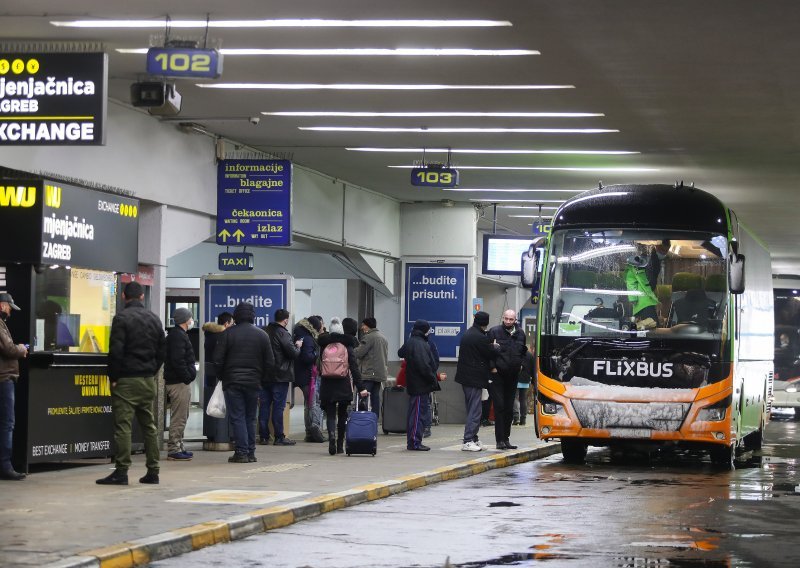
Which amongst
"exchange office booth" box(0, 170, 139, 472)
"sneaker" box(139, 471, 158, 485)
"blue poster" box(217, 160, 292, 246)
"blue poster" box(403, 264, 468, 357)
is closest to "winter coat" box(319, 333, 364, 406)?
"exchange office booth" box(0, 170, 139, 472)

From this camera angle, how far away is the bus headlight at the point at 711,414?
17906 mm

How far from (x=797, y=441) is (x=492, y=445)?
8.13 metres

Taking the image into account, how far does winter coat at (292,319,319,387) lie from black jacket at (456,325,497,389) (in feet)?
9.68

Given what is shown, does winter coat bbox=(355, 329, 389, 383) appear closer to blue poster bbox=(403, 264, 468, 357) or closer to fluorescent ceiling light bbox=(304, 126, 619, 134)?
fluorescent ceiling light bbox=(304, 126, 619, 134)

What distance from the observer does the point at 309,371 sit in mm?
22141

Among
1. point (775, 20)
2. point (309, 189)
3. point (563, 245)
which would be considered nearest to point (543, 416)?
point (563, 245)

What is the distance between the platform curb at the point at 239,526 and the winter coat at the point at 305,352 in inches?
210

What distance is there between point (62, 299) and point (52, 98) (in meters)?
2.96

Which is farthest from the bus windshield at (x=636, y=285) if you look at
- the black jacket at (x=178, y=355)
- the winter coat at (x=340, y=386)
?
the black jacket at (x=178, y=355)

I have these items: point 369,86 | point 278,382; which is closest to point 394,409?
point 278,382

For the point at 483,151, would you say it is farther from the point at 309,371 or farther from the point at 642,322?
the point at 642,322

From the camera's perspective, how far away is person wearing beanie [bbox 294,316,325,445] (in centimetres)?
2175

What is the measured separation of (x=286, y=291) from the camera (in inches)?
848

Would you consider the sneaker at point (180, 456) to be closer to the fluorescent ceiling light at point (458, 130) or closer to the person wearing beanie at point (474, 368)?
the person wearing beanie at point (474, 368)
